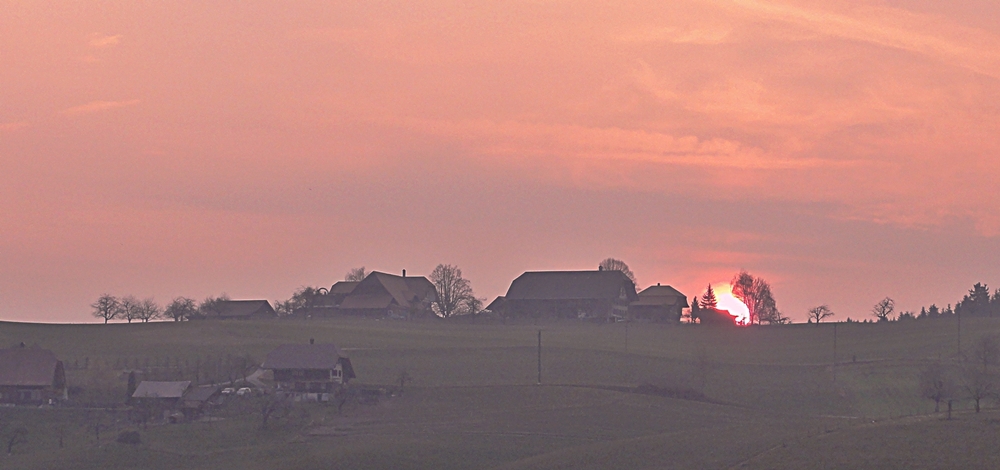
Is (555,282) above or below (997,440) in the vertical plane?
above

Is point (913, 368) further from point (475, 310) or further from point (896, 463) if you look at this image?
point (475, 310)

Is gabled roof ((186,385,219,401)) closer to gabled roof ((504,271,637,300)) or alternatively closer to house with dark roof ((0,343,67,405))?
house with dark roof ((0,343,67,405))

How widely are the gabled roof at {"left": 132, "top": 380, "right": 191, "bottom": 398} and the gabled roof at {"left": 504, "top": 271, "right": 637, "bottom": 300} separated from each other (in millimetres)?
91899

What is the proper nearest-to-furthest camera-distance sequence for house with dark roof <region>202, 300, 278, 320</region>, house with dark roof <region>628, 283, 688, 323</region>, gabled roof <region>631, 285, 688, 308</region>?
house with dark roof <region>202, 300, 278, 320</region> → house with dark roof <region>628, 283, 688, 323</region> → gabled roof <region>631, 285, 688, 308</region>

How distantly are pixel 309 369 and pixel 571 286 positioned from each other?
84.8 meters

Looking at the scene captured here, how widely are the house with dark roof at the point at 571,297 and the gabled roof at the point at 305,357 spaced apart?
233 feet

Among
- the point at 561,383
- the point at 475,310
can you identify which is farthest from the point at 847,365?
the point at 475,310

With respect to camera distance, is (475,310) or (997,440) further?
(475,310)

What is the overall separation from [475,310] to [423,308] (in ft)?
54.3

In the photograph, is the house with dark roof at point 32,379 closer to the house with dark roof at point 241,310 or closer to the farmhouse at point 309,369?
the farmhouse at point 309,369

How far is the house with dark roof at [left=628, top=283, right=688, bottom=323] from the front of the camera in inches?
7180

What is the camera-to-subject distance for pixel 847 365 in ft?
395

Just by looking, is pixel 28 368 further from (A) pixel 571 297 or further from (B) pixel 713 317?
(A) pixel 571 297

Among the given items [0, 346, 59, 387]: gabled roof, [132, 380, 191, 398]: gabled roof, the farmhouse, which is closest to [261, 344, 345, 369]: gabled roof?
the farmhouse
